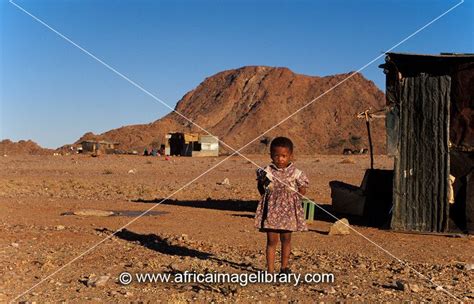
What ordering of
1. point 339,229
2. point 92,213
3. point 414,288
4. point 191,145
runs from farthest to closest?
1. point 191,145
2. point 92,213
3. point 339,229
4. point 414,288

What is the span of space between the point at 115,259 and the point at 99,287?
1.62 metres

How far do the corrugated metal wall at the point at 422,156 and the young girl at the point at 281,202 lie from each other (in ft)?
16.8

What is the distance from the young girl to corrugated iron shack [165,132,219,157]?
151 feet

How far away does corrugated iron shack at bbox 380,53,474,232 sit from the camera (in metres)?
11.2

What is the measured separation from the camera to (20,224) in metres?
11.6

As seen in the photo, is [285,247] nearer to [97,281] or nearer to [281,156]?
[281,156]

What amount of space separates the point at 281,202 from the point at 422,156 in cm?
538

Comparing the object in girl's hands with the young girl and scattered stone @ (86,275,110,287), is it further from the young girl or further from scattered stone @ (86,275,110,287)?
scattered stone @ (86,275,110,287)

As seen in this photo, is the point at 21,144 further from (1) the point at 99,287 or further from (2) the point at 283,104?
(1) the point at 99,287

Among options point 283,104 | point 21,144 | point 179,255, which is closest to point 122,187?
point 179,255

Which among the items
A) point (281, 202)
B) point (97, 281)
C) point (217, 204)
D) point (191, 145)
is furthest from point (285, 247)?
point (191, 145)

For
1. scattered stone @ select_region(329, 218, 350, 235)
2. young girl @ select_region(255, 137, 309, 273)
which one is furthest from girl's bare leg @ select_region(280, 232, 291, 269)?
scattered stone @ select_region(329, 218, 350, 235)

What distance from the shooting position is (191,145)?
55219 mm

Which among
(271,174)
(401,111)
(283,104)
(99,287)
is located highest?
(283,104)
